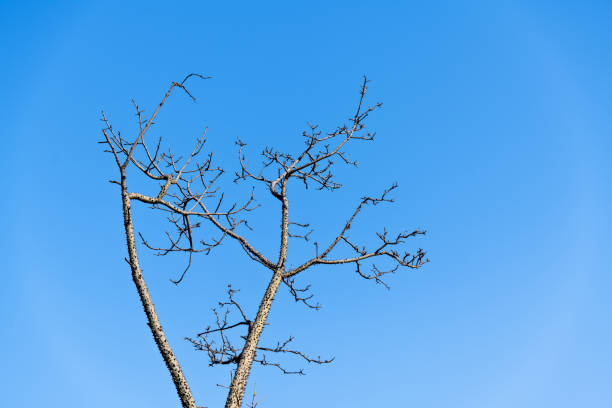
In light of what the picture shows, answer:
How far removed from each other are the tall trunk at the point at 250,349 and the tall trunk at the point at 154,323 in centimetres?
42

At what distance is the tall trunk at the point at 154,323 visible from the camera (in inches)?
131

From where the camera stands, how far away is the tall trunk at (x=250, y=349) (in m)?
3.67

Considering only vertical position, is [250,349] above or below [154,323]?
above

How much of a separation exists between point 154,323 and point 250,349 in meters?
0.95

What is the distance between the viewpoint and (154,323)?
3.35m

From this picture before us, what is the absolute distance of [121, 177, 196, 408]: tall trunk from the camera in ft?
10.9

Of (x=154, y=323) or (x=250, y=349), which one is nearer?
(x=154, y=323)

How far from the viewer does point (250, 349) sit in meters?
4.01

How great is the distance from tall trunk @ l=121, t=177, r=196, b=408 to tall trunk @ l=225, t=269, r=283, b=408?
42 centimetres

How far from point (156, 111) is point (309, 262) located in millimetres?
1908

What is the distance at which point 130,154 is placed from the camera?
351 cm

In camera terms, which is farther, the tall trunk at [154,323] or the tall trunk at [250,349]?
the tall trunk at [250,349]

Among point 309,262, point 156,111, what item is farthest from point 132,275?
point 309,262

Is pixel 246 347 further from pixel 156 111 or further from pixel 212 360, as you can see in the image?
pixel 156 111
